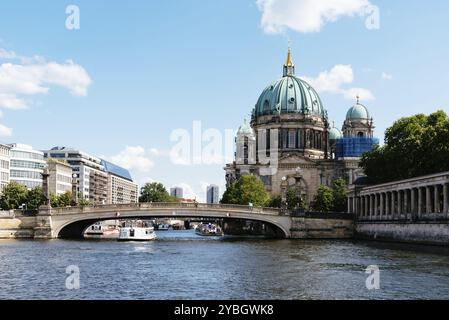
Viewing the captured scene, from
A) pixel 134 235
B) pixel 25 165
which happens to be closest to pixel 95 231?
pixel 25 165

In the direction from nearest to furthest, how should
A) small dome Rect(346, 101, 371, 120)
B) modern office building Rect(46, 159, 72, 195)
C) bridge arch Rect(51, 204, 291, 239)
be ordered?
bridge arch Rect(51, 204, 291, 239)
modern office building Rect(46, 159, 72, 195)
small dome Rect(346, 101, 371, 120)

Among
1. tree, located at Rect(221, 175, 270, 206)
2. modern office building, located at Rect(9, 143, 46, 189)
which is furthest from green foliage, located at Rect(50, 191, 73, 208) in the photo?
tree, located at Rect(221, 175, 270, 206)

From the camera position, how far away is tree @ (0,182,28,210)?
4847 inches

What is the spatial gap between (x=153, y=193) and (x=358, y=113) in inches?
2302

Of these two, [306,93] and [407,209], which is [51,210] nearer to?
[407,209]

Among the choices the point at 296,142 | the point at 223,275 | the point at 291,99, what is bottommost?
the point at 223,275

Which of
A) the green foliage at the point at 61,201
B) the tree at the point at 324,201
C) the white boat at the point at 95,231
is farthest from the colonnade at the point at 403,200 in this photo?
the green foliage at the point at 61,201

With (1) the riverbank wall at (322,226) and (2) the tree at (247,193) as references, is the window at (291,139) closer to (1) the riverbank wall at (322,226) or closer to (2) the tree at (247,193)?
(2) the tree at (247,193)

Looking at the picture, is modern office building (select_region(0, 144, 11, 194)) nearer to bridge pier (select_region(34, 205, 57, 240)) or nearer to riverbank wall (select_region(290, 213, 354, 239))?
bridge pier (select_region(34, 205, 57, 240))

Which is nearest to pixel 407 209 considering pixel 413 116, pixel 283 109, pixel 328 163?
pixel 413 116

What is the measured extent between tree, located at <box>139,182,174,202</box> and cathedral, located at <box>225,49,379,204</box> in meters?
18.1

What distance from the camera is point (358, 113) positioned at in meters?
188

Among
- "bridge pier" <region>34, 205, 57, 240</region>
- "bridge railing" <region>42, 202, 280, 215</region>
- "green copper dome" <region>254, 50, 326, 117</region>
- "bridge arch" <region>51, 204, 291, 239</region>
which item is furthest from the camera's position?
"green copper dome" <region>254, 50, 326, 117</region>

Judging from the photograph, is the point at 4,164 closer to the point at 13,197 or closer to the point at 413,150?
the point at 13,197
